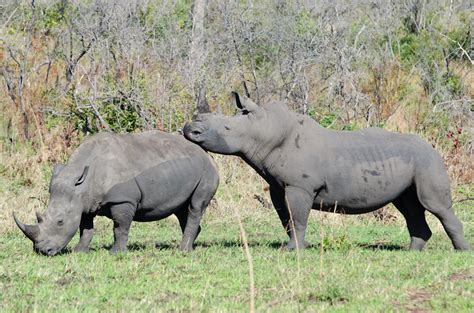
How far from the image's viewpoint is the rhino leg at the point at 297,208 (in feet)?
33.8

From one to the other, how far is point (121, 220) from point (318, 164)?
2.19 metres

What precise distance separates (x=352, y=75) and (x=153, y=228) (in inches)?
297

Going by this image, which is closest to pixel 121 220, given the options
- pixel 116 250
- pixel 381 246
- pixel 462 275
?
pixel 116 250

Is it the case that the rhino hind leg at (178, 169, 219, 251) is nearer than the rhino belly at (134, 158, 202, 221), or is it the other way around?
the rhino belly at (134, 158, 202, 221)

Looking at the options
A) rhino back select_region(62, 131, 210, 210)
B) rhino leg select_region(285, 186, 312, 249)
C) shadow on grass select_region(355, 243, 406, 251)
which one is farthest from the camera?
shadow on grass select_region(355, 243, 406, 251)

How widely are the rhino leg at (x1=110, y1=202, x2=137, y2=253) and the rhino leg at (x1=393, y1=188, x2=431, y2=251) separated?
3.12 meters

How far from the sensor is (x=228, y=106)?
59.1 feet

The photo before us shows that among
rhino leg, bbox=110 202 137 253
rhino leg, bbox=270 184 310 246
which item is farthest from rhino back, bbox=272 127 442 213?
rhino leg, bbox=110 202 137 253

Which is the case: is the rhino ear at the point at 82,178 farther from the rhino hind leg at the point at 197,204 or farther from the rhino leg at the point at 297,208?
the rhino leg at the point at 297,208

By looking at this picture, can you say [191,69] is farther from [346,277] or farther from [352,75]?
[346,277]

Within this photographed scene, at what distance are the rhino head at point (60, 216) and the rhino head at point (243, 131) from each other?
132 centimetres

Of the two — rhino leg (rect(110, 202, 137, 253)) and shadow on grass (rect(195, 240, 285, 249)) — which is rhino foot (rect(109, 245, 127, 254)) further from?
shadow on grass (rect(195, 240, 285, 249))

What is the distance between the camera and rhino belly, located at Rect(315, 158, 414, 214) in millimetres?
10531

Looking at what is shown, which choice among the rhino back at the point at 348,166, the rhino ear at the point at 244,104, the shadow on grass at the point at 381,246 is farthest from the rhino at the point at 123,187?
the shadow on grass at the point at 381,246
